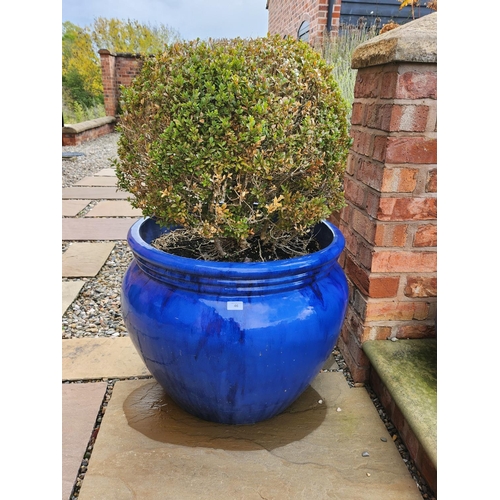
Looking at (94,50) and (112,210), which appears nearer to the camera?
(112,210)

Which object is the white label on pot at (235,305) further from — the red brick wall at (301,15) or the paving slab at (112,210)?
the red brick wall at (301,15)

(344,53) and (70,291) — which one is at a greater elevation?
(344,53)

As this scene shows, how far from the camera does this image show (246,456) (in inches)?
59.5

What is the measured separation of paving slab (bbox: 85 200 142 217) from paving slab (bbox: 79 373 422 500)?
2.87m

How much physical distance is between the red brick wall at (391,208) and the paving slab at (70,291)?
1714 millimetres

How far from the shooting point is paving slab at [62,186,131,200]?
4.98m

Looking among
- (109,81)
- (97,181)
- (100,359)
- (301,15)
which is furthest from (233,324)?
(109,81)

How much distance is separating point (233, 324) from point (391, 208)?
0.82m

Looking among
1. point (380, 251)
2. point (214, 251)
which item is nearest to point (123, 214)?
point (214, 251)

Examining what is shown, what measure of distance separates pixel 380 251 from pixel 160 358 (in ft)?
3.21

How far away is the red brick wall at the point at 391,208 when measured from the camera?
1.57 meters

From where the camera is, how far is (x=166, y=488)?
138 centimetres

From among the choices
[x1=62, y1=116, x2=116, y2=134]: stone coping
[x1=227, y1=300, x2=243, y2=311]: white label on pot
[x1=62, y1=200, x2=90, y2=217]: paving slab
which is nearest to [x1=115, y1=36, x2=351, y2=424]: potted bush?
[x1=227, y1=300, x2=243, y2=311]: white label on pot

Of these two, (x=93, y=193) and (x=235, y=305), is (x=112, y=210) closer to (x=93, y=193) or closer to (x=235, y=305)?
(x=93, y=193)
